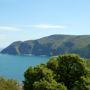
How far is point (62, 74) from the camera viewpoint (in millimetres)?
32812

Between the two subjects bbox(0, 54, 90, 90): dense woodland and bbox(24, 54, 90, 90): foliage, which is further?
bbox(24, 54, 90, 90): foliage

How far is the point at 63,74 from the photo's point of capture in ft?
107

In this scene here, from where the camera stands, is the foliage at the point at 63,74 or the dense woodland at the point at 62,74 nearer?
the dense woodland at the point at 62,74

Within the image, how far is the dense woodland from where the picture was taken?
28875 mm

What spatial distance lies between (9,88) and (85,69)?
26209 millimetres

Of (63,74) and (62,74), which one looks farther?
(62,74)

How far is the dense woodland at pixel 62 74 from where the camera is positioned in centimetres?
2888

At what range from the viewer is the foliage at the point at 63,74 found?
29014mm

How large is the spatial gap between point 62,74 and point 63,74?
218mm

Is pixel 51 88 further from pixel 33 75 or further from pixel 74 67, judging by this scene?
pixel 74 67

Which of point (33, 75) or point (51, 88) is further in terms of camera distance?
point (33, 75)

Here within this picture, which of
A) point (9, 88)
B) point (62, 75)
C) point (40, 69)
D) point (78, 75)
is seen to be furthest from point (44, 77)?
point (9, 88)

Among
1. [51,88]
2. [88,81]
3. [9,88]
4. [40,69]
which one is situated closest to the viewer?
[51,88]

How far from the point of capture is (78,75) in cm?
3209
